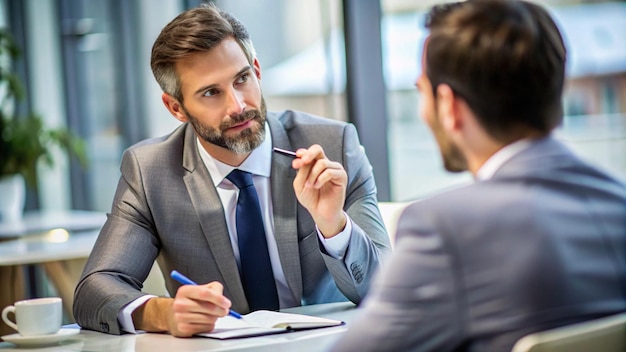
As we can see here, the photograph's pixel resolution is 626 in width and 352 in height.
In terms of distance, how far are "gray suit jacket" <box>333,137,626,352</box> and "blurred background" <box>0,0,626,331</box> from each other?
0.15m

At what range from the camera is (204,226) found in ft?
7.82

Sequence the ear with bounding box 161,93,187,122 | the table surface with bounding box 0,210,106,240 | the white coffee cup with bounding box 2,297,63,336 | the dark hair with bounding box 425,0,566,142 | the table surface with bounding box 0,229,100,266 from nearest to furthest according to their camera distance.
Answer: the dark hair with bounding box 425,0,566,142 < the white coffee cup with bounding box 2,297,63,336 < the ear with bounding box 161,93,187,122 < the table surface with bounding box 0,229,100,266 < the table surface with bounding box 0,210,106,240

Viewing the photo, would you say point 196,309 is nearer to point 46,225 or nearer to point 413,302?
point 413,302

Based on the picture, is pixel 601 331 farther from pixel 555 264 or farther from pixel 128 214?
pixel 128 214

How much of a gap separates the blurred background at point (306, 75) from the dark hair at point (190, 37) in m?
0.51

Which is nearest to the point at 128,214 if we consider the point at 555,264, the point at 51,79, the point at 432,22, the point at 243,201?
the point at 243,201

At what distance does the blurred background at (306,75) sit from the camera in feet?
10.2

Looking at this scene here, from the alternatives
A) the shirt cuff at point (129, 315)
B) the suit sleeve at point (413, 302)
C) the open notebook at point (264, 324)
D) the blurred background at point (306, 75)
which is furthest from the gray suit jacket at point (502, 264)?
the shirt cuff at point (129, 315)

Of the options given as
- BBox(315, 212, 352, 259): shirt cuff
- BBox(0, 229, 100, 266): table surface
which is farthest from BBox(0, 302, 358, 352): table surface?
BBox(0, 229, 100, 266): table surface

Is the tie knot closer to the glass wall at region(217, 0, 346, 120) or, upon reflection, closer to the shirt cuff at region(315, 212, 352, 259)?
the shirt cuff at region(315, 212, 352, 259)

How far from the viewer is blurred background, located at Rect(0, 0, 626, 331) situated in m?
3.11

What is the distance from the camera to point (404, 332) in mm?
1223

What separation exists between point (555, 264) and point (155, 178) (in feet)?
4.83

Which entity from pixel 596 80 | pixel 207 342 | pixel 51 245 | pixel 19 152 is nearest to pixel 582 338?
pixel 207 342
